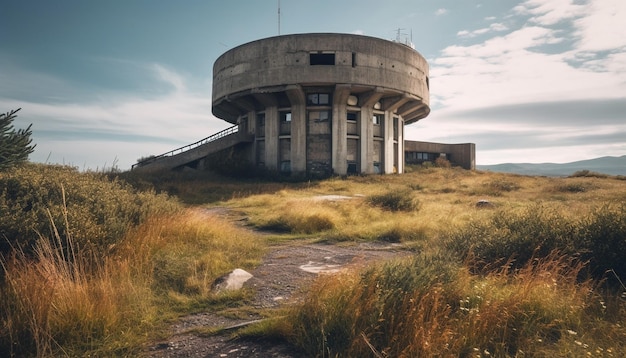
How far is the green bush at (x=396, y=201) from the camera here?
49.9 ft

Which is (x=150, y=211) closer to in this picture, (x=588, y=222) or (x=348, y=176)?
(x=588, y=222)

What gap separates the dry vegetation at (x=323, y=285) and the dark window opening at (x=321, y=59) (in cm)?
2319

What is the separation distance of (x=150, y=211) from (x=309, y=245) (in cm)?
414

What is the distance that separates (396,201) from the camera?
1558cm

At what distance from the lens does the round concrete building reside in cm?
2903

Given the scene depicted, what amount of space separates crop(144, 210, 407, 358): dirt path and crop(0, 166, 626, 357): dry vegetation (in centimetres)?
27

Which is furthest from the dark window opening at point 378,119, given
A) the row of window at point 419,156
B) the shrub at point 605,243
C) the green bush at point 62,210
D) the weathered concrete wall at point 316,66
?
the shrub at point 605,243

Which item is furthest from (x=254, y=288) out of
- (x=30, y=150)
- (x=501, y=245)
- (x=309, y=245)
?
(x=30, y=150)

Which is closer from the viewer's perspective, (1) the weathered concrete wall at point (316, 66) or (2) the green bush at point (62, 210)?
(2) the green bush at point (62, 210)

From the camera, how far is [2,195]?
21.0ft

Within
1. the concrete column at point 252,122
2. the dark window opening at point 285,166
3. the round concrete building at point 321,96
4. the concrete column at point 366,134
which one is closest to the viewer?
the round concrete building at point 321,96

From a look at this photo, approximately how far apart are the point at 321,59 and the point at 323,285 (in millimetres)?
27626

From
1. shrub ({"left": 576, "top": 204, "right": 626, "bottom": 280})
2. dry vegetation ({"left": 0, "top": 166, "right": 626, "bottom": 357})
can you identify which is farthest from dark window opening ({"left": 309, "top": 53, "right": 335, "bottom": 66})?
shrub ({"left": 576, "top": 204, "right": 626, "bottom": 280})

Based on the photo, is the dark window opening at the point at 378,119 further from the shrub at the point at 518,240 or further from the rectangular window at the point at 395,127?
the shrub at the point at 518,240
